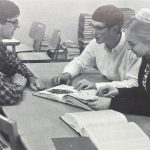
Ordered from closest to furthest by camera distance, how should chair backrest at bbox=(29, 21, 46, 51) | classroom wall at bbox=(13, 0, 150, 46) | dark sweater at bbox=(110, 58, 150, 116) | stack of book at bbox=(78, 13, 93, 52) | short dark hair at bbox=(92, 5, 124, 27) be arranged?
dark sweater at bbox=(110, 58, 150, 116), short dark hair at bbox=(92, 5, 124, 27), chair backrest at bbox=(29, 21, 46, 51), stack of book at bbox=(78, 13, 93, 52), classroom wall at bbox=(13, 0, 150, 46)

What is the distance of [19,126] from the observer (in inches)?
65.0

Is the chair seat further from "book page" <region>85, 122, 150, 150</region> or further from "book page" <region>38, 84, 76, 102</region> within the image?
"book page" <region>85, 122, 150, 150</region>

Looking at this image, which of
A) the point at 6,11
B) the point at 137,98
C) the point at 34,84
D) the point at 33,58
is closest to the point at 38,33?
the point at 33,58

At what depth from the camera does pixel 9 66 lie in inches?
102

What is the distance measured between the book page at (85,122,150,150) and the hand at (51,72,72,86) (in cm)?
85

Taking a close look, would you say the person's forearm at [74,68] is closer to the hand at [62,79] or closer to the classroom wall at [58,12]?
the hand at [62,79]

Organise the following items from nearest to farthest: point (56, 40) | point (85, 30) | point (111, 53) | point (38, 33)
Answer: point (111, 53)
point (56, 40)
point (38, 33)
point (85, 30)

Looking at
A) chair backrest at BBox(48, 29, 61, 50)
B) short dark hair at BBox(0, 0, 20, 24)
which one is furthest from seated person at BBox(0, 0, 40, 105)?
chair backrest at BBox(48, 29, 61, 50)

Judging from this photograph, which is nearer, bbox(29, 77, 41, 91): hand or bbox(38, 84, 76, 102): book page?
bbox(38, 84, 76, 102): book page

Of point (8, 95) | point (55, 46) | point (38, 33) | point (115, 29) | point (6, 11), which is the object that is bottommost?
point (55, 46)

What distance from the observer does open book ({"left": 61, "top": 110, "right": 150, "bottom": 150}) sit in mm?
1413

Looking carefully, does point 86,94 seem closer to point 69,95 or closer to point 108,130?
point 69,95

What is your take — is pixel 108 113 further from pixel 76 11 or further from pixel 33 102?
pixel 76 11

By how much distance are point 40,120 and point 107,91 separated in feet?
1.81
